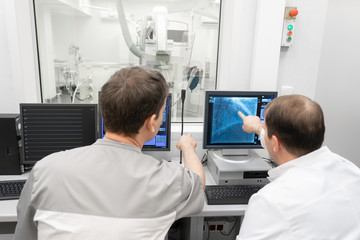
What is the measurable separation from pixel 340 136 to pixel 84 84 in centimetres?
200

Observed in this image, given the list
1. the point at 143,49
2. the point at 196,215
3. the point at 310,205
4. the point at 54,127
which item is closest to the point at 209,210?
the point at 196,215

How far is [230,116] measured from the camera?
1.58m

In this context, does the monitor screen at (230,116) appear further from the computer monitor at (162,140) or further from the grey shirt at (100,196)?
the grey shirt at (100,196)

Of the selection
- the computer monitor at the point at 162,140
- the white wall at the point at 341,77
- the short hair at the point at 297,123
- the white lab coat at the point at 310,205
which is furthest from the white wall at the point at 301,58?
the white lab coat at the point at 310,205

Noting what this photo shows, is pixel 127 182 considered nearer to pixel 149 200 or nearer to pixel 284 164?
pixel 149 200

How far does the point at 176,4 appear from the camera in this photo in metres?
3.12

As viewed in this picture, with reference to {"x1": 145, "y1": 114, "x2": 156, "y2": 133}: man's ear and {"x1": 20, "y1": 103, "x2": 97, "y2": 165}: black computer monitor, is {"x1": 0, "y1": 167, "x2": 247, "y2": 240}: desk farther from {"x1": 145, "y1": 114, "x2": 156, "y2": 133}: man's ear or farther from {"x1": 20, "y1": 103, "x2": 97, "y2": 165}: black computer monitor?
{"x1": 145, "y1": 114, "x2": 156, "y2": 133}: man's ear

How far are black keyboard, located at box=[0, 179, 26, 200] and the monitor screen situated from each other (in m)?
0.99

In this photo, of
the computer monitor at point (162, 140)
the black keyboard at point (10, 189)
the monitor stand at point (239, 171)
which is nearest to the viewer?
the black keyboard at point (10, 189)

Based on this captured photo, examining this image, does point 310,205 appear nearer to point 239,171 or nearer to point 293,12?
point 239,171

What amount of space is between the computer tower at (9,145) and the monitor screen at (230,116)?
105 centimetres

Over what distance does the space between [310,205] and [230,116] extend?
2.88ft

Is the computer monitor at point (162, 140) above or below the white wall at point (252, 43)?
below

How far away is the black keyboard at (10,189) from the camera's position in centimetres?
132
